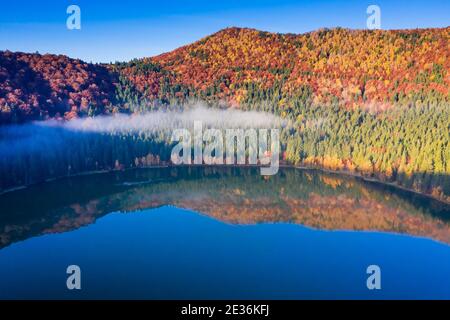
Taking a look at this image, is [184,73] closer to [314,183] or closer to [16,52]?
[16,52]

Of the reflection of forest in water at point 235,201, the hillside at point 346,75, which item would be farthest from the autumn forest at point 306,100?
the reflection of forest in water at point 235,201

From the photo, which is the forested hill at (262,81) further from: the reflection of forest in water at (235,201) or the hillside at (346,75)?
the reflection of forest in water at (235,201)

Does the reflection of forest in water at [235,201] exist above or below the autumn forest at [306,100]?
below

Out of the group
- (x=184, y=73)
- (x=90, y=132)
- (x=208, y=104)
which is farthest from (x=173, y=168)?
(x=184, y=73)

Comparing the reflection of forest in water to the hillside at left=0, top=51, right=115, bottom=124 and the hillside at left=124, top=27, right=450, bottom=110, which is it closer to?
the hillside at left=0, top=51, right=115, bottom=124

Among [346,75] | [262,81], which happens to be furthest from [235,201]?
[346,75]

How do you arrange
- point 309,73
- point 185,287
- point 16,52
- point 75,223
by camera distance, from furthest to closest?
point 309,73 → point 16,52 → point 75,223 → point 185,287

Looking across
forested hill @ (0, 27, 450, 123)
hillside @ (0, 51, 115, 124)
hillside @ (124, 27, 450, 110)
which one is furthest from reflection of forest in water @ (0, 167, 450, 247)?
hillside @ (124, 27, 450, 110)

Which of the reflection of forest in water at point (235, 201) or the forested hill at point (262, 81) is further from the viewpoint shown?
the forested hill at point (262, 81)
